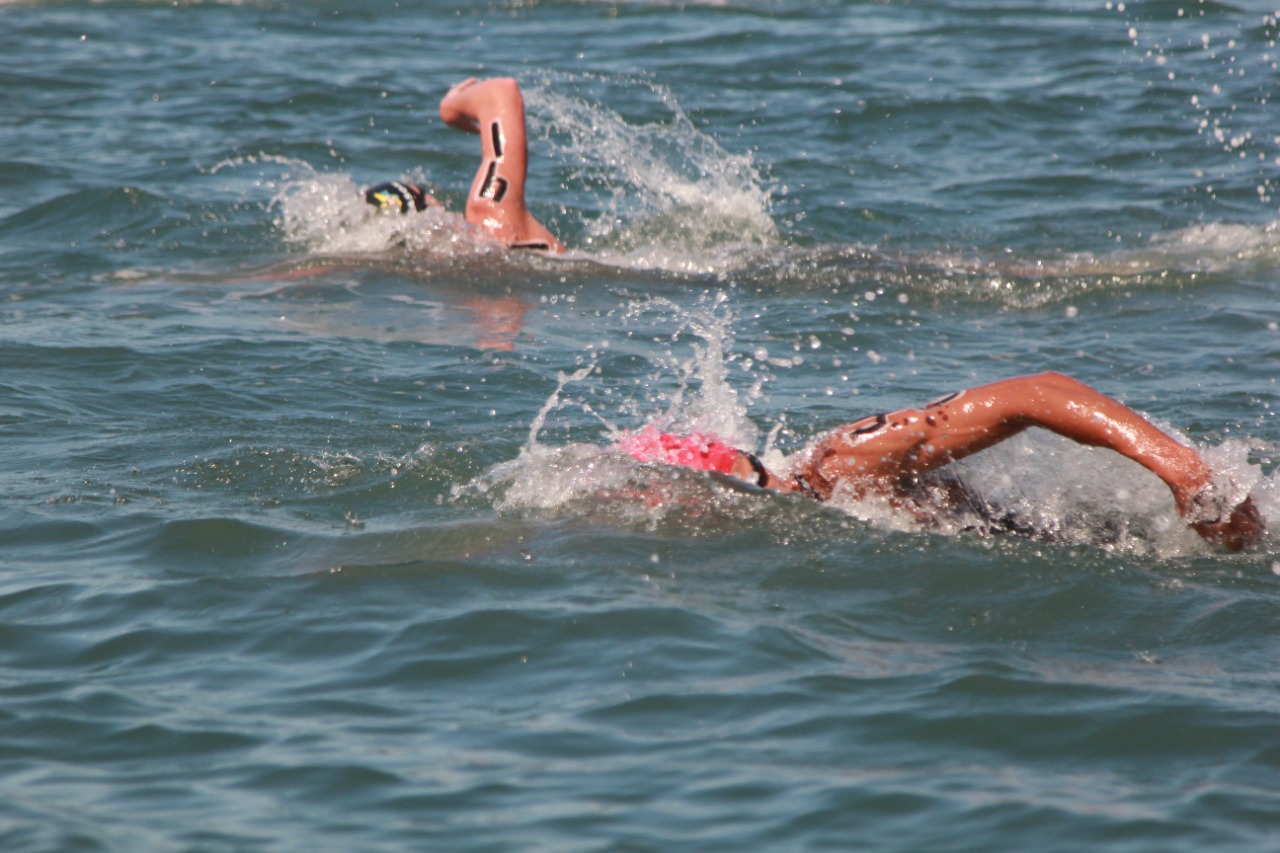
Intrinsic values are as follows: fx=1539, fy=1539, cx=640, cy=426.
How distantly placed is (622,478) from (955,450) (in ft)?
3.89

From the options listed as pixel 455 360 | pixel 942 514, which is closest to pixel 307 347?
pixel 455 360

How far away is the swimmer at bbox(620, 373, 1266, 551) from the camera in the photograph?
4727 mm

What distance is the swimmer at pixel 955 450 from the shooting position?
4.73m

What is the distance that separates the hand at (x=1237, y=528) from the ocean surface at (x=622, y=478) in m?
0.11

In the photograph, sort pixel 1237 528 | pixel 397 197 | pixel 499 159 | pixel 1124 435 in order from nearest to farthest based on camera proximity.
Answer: pixel 1124 435, pixel 1237 528, pixel 499 159, pixel 397 197

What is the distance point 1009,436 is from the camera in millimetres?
5031

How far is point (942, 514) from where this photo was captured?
17.7 ft

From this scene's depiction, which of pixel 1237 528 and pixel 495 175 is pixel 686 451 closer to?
pixel 1237 528

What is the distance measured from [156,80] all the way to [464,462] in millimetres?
10288

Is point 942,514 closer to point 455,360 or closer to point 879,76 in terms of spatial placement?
point 455,360

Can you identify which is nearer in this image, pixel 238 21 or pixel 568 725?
pixel 568 725

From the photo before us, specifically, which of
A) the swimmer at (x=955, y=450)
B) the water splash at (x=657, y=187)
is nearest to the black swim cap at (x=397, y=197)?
the water splash at (x=657, y=187)

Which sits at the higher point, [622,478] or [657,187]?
[657,187]

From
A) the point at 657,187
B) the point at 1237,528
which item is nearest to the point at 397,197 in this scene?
the point at 657,187
